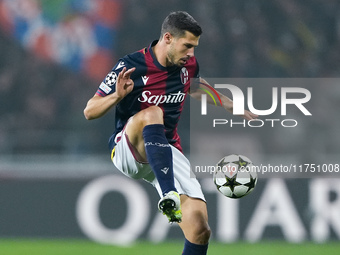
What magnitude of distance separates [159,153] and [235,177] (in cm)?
64

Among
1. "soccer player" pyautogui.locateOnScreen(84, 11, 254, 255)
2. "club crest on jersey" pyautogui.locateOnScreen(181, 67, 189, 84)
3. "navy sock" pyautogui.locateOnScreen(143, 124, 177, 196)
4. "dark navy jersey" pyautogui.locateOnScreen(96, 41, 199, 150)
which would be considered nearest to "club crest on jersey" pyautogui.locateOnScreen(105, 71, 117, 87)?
"soccer player" pyautogui.locateOnScreen(84, 11, 254, 255)

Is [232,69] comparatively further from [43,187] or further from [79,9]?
[43,187]

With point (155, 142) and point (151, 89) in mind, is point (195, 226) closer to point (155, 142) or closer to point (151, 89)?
point (155, 142)

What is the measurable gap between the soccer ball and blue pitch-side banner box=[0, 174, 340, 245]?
12.4 feet

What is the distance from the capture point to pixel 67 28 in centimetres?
1184

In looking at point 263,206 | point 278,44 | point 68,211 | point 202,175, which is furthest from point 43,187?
point 278,44

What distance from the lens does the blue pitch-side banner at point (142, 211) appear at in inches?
371

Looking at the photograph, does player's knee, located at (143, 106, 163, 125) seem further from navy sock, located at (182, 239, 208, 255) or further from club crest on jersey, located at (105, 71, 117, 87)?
navy sock, located at (182, 239, 208, 255)

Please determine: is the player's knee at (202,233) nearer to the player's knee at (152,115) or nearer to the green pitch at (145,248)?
the player's knee at (152,115)

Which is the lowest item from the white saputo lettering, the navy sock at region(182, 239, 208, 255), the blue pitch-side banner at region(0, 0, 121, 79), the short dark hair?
the navy sock at region(182, 239, 208, 255)

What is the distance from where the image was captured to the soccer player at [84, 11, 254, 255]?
17.1ft

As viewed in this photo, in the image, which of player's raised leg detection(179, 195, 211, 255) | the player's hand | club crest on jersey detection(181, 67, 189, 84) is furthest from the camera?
club crest on jersey detection(181, 67, 189, 84)

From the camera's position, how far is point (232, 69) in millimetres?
11594

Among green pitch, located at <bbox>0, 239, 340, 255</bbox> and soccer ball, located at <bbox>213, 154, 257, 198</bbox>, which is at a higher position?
soccer ball, located at <bbox>213, 154, 257, 198</bbox>
